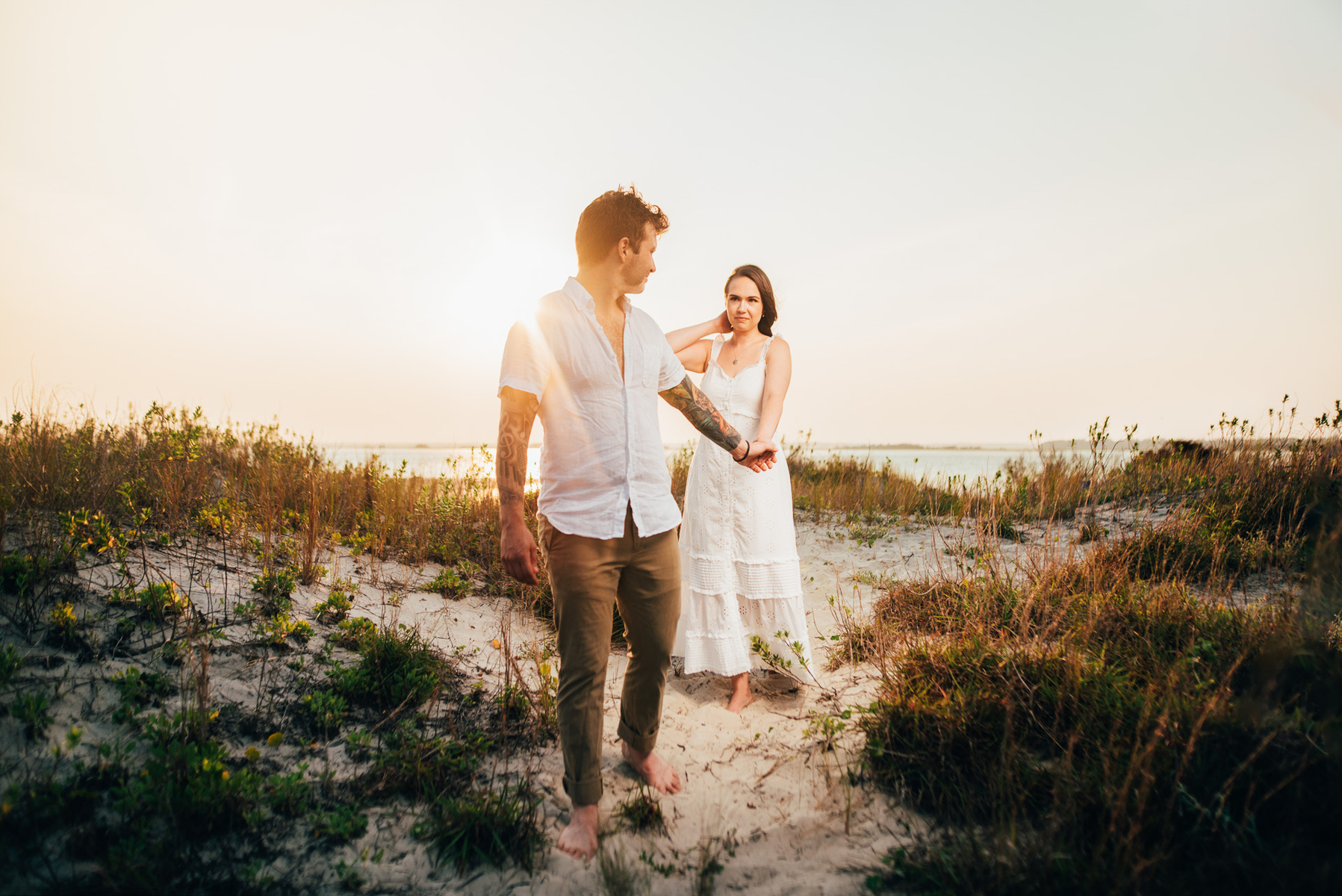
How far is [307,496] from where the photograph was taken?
535 centimetres

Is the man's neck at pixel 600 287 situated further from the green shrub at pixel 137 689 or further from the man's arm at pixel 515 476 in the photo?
the green shrub at pixel 137 689

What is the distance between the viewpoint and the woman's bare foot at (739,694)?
11.3 feet

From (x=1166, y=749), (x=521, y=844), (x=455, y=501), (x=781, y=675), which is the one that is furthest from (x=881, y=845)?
(x=455, y=501)

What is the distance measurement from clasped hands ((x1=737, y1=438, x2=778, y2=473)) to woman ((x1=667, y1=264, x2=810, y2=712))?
1.12 feet

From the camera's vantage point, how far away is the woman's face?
3.58m

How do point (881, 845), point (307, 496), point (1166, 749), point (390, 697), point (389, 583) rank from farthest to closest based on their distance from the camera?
point (307, 496) < point (389, 583) < point (390, 697) < point (881, 845) < point (1166, 749)

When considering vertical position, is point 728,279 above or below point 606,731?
above

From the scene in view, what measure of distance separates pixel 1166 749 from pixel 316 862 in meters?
3.14

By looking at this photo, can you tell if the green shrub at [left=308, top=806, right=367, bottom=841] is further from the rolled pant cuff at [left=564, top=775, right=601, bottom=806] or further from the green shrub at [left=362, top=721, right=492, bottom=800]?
the rolled pant cuff at [left=564, top=775, right=601, bottom=806]

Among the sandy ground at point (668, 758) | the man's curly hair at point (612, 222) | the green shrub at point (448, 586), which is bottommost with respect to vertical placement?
the sandy ground at point (668, 758)

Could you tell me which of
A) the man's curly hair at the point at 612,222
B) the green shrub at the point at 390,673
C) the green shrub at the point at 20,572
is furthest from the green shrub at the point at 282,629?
the man's curly hair at the point at 612,222

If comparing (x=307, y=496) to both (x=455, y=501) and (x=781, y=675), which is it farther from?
(x=781, y=675)

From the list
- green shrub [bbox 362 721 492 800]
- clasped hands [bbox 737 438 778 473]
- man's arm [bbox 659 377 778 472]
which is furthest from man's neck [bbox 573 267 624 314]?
green shrub [bbox 362 721 492 800]

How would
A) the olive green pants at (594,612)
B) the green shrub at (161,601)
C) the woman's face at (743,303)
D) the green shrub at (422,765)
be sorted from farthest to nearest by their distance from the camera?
1. the woman's face at (743,303)
2. the green shrub at (161,601)
3. the green shrub at (422,765)
4. the olive green pants at (594,612)
